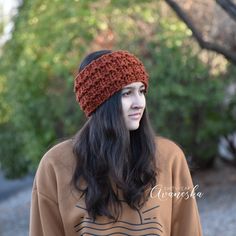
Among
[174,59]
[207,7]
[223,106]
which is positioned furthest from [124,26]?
[223,106]

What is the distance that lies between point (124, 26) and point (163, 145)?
590 centimetres

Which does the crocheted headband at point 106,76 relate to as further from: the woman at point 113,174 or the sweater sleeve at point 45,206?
the sweater sleeve at point 45,206

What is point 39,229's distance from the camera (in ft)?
8.93

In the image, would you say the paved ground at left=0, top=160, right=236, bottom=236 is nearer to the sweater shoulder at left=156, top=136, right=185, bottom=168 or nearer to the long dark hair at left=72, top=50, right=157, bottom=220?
the sweater shoulder at left=156, top=136, right=185, bottom=168

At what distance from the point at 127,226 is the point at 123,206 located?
0.09 m

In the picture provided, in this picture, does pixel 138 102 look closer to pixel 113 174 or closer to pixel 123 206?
pixel 113 174

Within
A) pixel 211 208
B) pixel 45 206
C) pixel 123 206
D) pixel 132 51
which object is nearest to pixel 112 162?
pixel 123 206

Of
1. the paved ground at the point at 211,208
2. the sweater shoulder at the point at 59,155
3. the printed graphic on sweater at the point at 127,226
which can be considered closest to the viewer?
the printed graphic on sweater at the point at 127,226

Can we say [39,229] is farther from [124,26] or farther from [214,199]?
[214,199]

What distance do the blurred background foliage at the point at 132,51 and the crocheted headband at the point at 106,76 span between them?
5467mm

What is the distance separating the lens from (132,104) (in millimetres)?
2686

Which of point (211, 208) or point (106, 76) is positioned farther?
point (211, 208)

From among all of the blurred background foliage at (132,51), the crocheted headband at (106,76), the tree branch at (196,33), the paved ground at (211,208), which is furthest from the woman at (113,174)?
the blurred background foliage at (132,51)

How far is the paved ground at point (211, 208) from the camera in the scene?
24.8 ft
